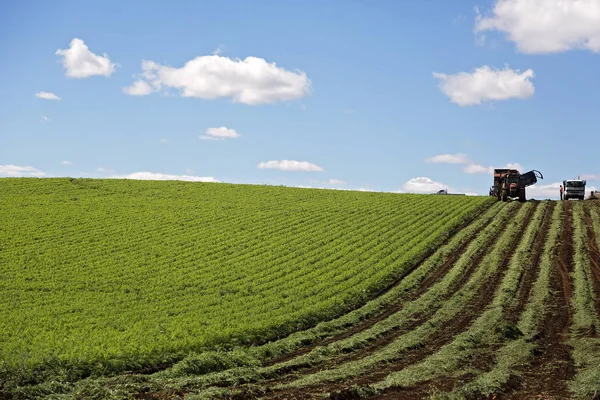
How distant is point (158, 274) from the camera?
3034 centimetres

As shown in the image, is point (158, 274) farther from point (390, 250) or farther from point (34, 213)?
point (34, 213)

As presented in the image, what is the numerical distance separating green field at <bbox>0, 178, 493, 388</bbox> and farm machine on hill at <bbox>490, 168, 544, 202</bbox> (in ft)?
7.53

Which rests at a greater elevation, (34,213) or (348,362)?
(34,213)

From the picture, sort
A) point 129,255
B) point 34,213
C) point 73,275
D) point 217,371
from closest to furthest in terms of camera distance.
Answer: point 217,371
point 73,275
point 129,255
point 34,213

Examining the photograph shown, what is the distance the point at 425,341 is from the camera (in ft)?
68.2

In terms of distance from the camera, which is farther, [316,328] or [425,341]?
[316,328]

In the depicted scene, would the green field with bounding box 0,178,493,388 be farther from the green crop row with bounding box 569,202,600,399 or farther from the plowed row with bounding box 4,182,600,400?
the green crop row with bounding box 569,202,600,399

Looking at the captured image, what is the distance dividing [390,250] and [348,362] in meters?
18.3

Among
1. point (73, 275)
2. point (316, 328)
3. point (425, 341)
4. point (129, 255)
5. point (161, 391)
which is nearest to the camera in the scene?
point (161, 391)

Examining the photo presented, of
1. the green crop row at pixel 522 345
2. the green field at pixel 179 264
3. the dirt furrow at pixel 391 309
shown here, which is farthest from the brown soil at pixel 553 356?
the green field at pixel 179 264

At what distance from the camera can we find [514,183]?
2308 inches

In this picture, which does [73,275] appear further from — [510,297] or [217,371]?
[510,297]

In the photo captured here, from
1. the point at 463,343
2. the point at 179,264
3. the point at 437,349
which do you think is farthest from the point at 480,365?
the point at 179,264

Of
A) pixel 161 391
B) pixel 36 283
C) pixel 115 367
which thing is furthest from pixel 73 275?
pixel 161 391
